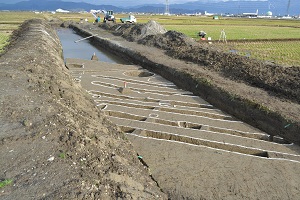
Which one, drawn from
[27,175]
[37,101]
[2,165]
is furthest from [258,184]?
[37,101]

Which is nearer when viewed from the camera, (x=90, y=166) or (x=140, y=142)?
(x=90, y=166)

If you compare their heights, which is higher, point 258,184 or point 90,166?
point 90,166

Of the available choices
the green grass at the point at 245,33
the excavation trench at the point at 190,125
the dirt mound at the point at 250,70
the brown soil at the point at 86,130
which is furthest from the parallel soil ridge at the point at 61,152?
the green grass at the point at 245,33

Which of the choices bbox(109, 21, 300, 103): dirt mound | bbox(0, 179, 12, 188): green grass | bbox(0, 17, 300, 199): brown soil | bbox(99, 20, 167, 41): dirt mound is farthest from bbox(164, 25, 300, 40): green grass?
bbox(0, 179, 12, 188): green grass

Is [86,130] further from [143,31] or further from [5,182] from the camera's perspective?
[143,31]

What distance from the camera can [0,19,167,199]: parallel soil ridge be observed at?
4.79 m

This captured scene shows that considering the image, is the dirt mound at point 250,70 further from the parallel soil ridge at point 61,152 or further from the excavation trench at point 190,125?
the parallel soil ridge at point 61,152

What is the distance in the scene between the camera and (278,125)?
9852mm

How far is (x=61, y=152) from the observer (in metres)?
5.65

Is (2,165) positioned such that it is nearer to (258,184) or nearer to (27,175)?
(27,175)

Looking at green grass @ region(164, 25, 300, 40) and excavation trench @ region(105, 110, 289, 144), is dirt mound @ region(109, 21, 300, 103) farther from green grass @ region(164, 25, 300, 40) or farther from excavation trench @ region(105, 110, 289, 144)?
green grass @ region(164, 25, 300, 40)

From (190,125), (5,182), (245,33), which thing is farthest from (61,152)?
(245,33)

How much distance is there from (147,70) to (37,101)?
1251 cm

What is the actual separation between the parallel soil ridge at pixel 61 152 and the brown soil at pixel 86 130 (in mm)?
17
